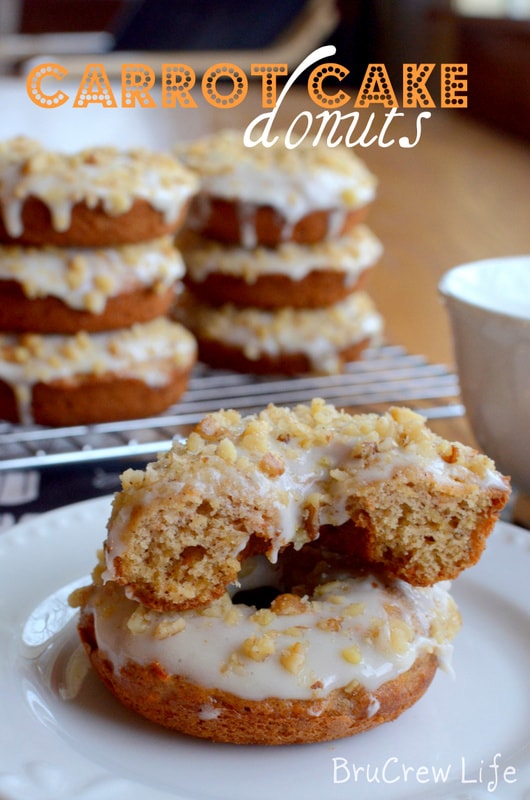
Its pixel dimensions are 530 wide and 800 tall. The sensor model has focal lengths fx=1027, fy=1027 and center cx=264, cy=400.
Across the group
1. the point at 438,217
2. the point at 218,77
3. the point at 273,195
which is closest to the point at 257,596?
the point at 273,195

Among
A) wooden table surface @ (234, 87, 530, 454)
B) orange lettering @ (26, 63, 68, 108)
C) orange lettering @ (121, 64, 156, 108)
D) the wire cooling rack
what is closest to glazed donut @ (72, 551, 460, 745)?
the wire cooling rack

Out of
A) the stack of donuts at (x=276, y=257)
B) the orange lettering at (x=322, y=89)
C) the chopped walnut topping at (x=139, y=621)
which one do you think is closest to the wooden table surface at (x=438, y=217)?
the stack of donuts at (x=276, y=257)

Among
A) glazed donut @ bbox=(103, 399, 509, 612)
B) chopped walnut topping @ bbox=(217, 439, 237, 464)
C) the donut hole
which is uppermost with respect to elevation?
chopped walnut topping @ bbox=(217, 439, 237, 464)

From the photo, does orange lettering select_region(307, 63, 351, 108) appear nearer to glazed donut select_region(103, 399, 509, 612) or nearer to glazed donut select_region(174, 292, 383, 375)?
glazed donut select_region(174, 292, 383, 375)

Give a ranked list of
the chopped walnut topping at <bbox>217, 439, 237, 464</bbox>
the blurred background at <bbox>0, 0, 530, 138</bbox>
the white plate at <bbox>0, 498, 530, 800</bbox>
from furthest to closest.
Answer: the blurred background at <bbox>0, 0, 530, 138</bbox> < the chopped walnut topping at <bbox>217, 439, 237, 464</bbox> < the white plate at <bbox>0, 498, 530, 800</bbox>

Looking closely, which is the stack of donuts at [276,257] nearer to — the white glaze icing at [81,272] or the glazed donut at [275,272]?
the glazed donut at [275,272]

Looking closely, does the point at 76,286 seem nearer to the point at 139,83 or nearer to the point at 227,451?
the point at 227,451

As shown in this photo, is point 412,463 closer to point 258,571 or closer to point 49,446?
point 258,571
